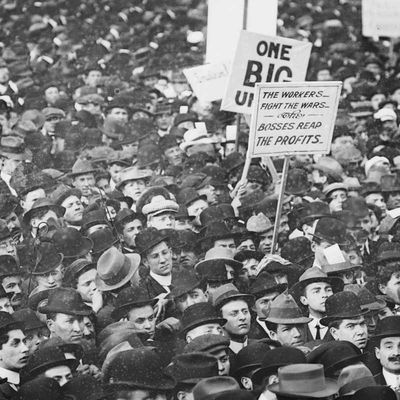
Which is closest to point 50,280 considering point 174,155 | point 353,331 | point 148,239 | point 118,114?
point 148,239

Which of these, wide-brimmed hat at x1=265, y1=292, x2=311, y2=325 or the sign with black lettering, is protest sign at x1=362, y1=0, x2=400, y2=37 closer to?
the sign with black lettering

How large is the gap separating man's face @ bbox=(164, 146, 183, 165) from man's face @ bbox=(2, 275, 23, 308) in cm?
471

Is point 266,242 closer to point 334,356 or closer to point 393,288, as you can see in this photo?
point 393,288

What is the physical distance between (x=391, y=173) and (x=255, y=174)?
1.68 metres

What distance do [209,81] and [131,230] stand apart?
14.4 ft

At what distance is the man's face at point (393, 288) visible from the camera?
10234 millimetres

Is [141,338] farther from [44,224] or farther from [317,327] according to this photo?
[44,224]

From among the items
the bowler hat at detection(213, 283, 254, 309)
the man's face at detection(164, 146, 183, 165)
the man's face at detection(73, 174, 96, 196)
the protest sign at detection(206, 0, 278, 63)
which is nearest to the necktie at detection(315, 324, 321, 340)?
the bowler hat at detection(213, 283, 254, 309)

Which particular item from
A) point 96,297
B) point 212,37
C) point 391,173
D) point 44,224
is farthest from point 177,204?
point 212,37

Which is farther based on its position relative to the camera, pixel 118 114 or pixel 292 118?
pixel 118 114

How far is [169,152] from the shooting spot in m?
14.9

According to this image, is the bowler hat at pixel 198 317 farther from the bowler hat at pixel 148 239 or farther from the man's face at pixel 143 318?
the bowler hat at pixel 148 239

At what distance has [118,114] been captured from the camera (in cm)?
1669

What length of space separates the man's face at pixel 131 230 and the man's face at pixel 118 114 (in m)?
4.96
